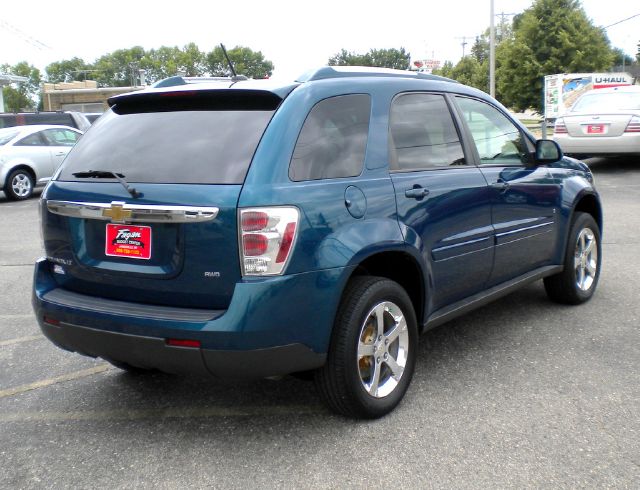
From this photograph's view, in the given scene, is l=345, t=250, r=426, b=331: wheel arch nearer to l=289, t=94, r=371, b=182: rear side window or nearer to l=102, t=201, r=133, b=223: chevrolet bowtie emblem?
l=289, t=94, r=371, b=182: rear side window

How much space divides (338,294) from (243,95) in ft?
3.48

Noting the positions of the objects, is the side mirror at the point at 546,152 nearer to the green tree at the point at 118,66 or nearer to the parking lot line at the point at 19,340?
the parking lot line at the point at 19,340

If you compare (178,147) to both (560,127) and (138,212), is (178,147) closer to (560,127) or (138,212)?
(138,212)

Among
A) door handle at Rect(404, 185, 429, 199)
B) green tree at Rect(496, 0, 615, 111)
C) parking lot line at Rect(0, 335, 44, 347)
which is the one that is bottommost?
parking lot line at Rect(0, 335, 44, 347)

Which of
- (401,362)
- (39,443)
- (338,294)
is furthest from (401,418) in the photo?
(39,443)

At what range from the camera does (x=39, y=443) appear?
3.47 metres

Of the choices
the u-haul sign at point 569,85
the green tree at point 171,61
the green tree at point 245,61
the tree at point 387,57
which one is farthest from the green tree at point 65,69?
the u-haul sign at point 569,85

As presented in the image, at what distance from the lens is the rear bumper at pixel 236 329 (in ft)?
10.0

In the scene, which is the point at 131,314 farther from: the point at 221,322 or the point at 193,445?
the point at 193,445

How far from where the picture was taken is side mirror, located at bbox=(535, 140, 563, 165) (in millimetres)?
5027

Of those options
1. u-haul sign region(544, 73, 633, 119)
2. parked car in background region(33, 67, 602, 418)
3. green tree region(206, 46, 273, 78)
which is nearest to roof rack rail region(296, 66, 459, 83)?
parked car in background region(33, 67, 602, 418)

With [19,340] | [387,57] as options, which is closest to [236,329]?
[19,340]

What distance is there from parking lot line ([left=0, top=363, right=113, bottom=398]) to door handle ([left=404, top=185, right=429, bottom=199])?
2.23 m

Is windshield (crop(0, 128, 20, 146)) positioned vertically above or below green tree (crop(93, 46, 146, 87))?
below
